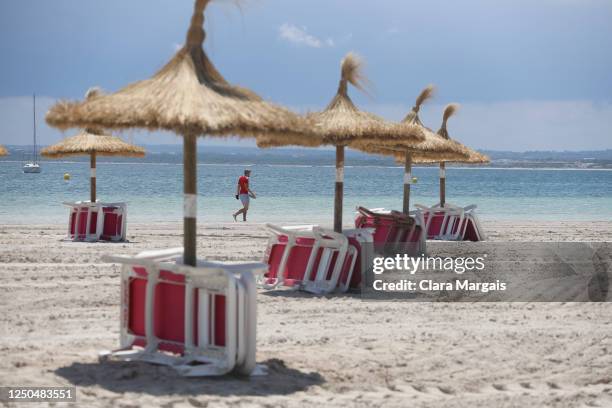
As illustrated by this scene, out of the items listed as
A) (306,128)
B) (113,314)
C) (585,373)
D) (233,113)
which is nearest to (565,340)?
(585,373)

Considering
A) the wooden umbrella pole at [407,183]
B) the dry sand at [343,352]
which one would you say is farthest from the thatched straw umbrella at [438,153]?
the dry sand at [343,352]

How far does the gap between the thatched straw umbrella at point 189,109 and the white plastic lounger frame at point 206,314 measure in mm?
261

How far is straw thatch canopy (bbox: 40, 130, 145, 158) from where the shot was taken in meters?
13.2

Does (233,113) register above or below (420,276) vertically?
above

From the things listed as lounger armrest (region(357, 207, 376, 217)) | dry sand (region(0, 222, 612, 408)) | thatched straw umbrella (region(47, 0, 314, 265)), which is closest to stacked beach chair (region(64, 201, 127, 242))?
dry sand (region(0, 222, 612, 408))

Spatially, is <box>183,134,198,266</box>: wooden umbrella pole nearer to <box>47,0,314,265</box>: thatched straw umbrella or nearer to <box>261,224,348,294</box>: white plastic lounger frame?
<box>47,0,314,265</box>: thatched straw umbrella

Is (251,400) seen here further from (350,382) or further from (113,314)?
(113,314)

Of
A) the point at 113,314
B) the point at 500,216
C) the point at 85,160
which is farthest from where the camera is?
the point at 85,160

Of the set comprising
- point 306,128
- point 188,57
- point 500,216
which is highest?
point 188,57

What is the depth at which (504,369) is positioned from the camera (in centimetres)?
565

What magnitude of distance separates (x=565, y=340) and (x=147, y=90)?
142 inches

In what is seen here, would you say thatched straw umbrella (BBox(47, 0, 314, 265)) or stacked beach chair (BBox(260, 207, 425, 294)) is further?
stacked beach chair (BBox(260, 207, 425, 294))

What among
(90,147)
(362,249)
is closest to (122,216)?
(90,147)

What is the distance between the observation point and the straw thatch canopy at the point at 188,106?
5.08 metres
